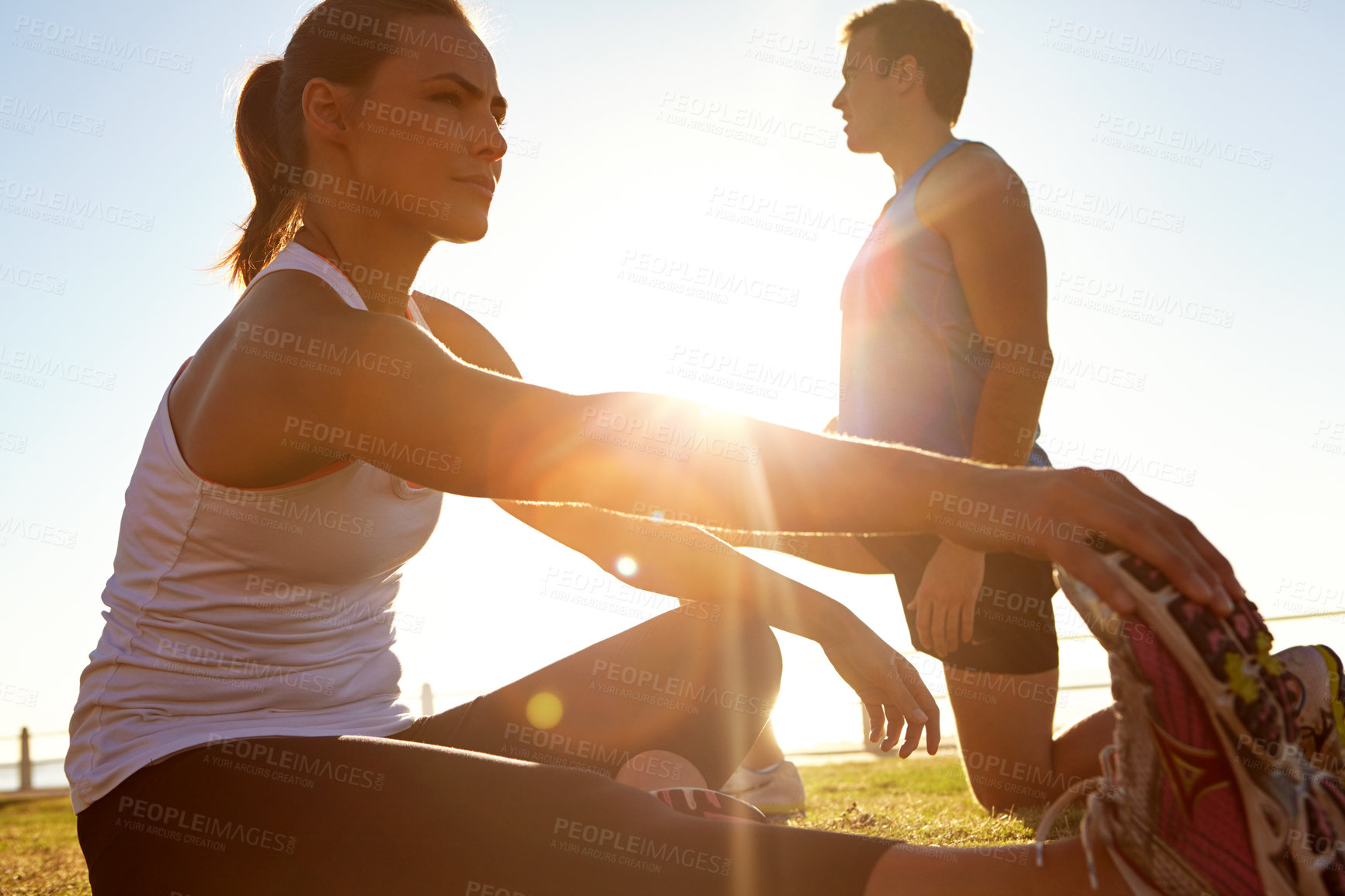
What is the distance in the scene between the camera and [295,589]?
1.98 meters

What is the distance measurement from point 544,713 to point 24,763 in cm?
2042

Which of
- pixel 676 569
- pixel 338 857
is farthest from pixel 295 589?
pixel 676 569

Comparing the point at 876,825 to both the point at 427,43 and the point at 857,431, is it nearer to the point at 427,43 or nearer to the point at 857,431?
the point at 857,431

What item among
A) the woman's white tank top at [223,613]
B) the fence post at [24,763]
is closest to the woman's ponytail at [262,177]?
the woman's white tank top at [223,613]

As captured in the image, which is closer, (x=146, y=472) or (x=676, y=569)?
(x=146, y=472)

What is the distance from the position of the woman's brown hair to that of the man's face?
1809mm

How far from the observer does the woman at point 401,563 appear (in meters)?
1.29

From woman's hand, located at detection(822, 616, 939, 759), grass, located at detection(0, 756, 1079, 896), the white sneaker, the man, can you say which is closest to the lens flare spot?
woman's hand, located at detection(822, 616, 939, 759)

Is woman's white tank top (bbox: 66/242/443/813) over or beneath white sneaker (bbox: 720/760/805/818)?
over

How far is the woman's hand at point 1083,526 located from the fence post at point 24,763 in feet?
71.2

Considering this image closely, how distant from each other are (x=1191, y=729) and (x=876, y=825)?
2.91 m

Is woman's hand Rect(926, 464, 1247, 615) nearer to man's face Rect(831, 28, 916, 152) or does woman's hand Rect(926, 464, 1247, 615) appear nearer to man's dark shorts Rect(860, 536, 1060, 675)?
man's dark shorts Rect(860, 536, 1060, 675)

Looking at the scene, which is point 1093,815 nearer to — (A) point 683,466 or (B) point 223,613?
(A) point 683,466

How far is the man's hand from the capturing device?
9.64 ft
